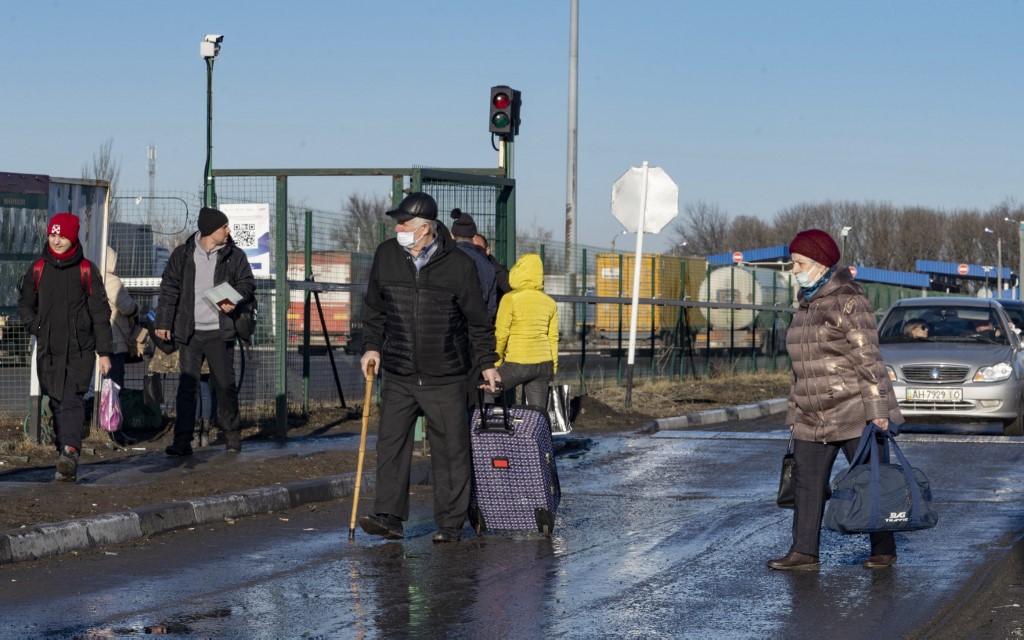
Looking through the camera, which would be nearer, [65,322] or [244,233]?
[65,322]

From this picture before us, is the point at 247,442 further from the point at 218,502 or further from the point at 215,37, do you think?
the point at 215,37

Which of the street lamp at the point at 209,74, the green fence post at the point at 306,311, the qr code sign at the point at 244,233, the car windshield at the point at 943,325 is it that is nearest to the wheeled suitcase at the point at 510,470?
the green fence post at the point at 306,311

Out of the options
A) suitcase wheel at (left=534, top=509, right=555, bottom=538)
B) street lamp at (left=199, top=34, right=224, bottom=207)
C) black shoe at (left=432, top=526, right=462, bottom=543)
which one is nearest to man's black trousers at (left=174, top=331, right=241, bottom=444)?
black shoe at (left=432, top=526, right=462, bottom=543)

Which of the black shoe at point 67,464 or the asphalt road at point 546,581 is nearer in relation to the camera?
the asphalt road at point 546,581

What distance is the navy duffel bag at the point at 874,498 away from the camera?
7.12m

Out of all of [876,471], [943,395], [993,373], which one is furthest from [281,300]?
[993,373]

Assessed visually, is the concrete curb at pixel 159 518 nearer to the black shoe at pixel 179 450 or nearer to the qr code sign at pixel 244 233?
the black shoe at pixel 179 450

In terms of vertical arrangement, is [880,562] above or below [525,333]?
below

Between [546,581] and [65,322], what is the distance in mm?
4441

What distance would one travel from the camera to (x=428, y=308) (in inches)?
311

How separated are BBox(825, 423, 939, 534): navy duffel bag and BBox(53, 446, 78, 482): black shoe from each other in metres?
5.10

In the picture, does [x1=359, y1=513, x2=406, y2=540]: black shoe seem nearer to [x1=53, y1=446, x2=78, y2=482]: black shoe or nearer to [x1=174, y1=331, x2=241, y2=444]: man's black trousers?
[x1=53, y1=446, x2=78, y2=482]: black shoe

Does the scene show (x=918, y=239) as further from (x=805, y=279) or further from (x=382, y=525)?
(x=382, y=525)

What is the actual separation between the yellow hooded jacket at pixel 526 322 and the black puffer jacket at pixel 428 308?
3.51 meters
